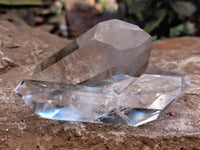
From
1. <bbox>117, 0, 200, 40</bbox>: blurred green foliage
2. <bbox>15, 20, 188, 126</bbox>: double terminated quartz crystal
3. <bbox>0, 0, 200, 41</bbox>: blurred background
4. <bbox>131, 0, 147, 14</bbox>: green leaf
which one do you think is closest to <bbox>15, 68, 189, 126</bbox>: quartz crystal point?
<bbox>15, 20, 188, 126</bbox>: double terminated quartz crystal

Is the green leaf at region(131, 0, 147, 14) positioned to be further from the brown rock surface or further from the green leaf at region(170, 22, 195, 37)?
the brown rock surface

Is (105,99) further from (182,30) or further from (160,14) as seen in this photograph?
(182,30)

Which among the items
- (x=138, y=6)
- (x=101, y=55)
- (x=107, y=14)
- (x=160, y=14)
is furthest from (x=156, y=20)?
(x=101, y=55)

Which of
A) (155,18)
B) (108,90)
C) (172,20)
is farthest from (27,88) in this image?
(172,20)

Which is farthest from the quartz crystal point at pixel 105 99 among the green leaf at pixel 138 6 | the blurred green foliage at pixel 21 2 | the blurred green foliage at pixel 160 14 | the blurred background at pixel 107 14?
the blurred green foliage at pixel 21 2

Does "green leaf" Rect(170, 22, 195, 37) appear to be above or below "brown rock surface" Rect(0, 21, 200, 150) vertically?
below

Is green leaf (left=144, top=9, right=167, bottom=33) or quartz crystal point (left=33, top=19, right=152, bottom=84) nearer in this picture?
quartz crystal point (left=33, top=19, right=152, bottom=84)

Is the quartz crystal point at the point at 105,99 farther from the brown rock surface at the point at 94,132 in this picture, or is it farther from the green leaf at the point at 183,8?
the green leaf at the point at 183,8
